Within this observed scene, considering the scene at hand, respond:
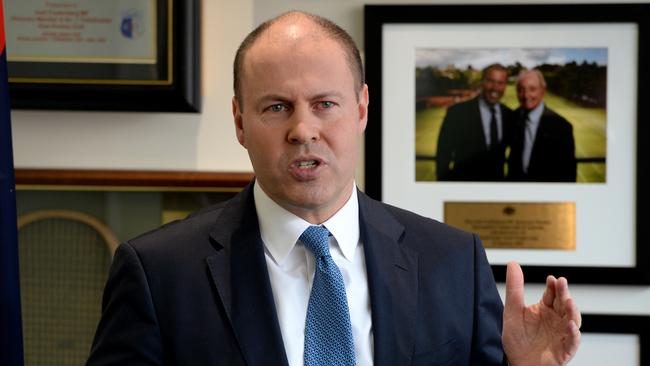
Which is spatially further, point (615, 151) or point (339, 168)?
point (615, 151)

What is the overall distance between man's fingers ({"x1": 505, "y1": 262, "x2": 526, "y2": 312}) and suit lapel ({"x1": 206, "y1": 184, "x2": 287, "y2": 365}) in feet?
1.07

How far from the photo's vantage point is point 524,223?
1.83 meters

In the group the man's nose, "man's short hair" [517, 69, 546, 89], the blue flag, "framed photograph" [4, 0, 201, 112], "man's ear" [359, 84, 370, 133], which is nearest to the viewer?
the man's nose

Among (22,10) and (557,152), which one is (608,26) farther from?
(22,10)

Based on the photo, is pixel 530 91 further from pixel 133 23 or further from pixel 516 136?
pixel 133 23

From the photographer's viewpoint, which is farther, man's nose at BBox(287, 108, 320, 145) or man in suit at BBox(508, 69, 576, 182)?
man in suit at BBox(508, 69, 576, 182)

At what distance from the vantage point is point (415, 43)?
1.82 meters

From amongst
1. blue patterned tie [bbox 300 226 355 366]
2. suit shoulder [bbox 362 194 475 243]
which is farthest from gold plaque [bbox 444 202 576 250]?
blue patterned tie [bbox 300 226 355 366]

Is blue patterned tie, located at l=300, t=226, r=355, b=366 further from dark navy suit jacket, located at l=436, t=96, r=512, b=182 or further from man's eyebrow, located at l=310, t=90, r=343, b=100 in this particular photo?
dark navy suit jacket, located at l=436, t=96, r=512, b=182

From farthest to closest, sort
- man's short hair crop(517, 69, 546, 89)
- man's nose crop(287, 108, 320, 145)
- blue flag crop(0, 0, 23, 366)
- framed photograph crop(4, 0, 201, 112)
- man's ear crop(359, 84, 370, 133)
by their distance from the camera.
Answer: man's short hair crop(517, 69, 546, 89), framed photograph crop(4, 0, 201, 112), blue flag crop(0, 0, 23, 366), man's ear crop(359, 84, 370, 133), man's nose crop(287, 108, 320, 145)

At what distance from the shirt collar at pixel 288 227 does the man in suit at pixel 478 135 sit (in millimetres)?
609

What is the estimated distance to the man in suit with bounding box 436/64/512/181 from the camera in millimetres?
1824

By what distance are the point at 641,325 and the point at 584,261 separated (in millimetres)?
181

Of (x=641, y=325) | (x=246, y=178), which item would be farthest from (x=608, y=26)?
(x=246, y=178)
